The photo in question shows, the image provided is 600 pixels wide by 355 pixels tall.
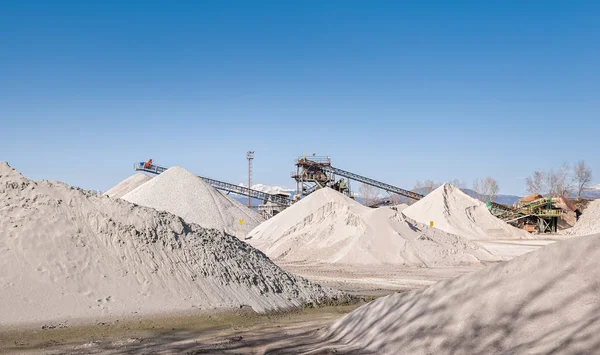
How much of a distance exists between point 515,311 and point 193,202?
35014 millimetres

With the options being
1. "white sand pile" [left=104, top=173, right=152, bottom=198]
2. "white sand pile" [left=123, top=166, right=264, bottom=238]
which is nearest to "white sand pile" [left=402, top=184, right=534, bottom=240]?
"white sand pile" [left=123, top=166, right=264, bottom=238]

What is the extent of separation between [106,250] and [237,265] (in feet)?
9.18

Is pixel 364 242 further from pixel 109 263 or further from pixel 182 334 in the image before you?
pixel 182 334

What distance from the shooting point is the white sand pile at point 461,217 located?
38594 millimetres

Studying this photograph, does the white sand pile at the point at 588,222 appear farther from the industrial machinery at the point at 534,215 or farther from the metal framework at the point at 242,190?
the metal framework at the point at 242,190

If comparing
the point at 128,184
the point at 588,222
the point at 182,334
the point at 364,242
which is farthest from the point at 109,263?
the point at 128,184

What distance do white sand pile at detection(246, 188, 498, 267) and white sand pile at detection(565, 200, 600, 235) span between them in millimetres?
20513

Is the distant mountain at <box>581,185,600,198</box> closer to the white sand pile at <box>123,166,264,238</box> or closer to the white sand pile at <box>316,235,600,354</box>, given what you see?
the white sand pile at <box>123,166,264,238</box>

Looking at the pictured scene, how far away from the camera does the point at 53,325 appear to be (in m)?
9.18

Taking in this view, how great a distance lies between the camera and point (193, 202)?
39.0 meters

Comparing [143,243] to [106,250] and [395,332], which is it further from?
[395,332]

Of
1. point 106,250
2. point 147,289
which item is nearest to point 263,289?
point 147,289

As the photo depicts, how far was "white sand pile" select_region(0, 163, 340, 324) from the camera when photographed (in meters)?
9.75

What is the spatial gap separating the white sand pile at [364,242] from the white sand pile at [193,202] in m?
8.82
